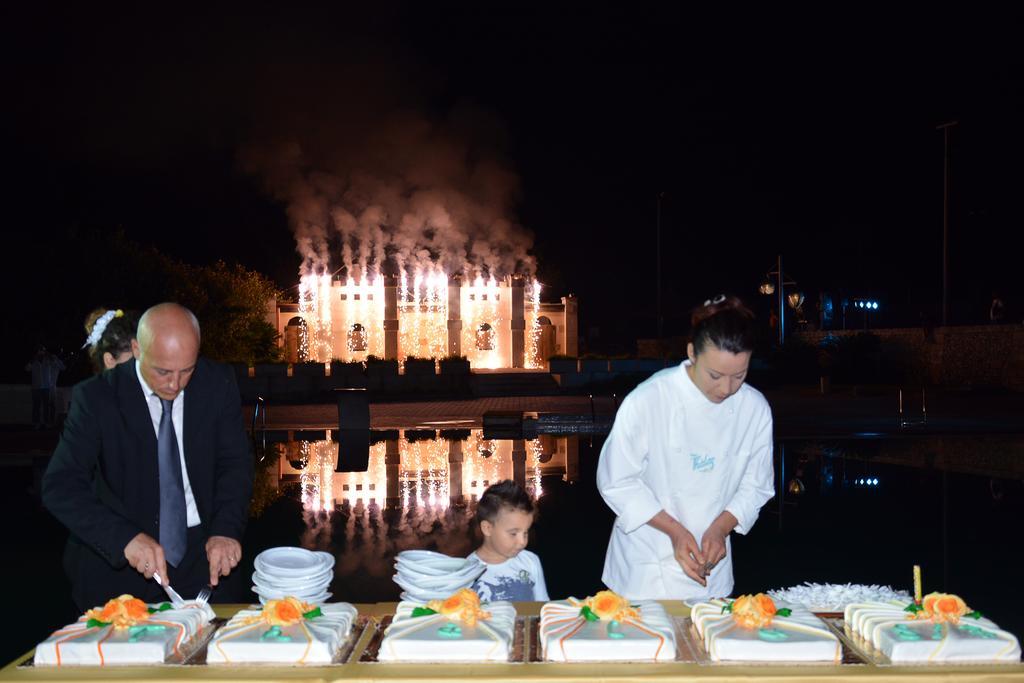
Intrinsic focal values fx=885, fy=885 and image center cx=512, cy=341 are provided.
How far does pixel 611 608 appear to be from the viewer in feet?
9.09

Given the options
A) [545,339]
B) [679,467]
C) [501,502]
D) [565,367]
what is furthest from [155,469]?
[545,339]

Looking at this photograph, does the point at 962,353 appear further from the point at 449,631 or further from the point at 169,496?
the point at 449,631

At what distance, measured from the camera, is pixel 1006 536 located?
8.86m

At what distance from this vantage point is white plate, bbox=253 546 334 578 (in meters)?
3.08

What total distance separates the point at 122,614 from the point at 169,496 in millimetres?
983

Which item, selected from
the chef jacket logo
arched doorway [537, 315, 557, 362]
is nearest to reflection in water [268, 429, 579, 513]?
the chef jacket logo

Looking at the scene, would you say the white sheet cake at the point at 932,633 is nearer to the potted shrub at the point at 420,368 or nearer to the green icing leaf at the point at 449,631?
the green icing leaf at the point at 449,631

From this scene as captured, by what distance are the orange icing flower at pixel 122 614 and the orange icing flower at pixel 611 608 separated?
1.43m

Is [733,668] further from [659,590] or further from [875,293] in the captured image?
[875,293]

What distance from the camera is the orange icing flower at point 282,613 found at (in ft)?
8.88

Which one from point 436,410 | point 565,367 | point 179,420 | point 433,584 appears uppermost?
point 179,420

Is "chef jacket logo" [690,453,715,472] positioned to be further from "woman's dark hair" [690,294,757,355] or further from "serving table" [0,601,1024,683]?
"serving table" [0,601,1024,683]

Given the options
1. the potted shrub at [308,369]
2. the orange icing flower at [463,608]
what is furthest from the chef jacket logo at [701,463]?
the potted shrub at [308,369]

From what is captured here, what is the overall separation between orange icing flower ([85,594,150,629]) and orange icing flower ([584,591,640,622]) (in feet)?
4.68
